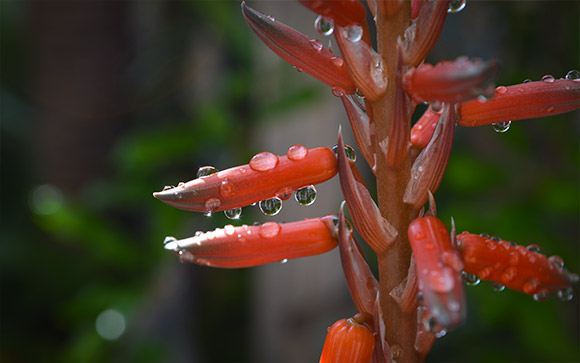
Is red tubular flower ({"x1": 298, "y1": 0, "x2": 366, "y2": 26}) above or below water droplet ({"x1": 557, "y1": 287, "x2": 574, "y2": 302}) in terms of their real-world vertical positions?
above

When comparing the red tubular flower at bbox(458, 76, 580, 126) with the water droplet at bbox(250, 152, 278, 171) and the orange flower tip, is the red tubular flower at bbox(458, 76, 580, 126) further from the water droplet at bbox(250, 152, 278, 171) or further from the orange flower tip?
the water droplet at bbox(250, 152, 278, 171)

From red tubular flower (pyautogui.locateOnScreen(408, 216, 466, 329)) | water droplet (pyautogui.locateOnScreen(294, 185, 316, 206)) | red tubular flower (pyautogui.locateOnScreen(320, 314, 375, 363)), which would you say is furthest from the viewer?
water droplet (pyautogui.locateOnScreen(294, 185, 316, 206))

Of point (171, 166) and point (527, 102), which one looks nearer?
point (527, 102)

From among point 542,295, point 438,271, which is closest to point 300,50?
point 438,271

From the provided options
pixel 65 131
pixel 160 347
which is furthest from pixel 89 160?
pixel 160 347

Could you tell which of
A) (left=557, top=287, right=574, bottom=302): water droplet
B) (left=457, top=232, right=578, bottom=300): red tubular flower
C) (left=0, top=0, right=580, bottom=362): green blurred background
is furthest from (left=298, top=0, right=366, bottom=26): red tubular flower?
(left=0, top=0, right=580, bottom=362): green blurred background

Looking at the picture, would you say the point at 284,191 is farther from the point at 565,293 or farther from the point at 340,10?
the point at 565,293
